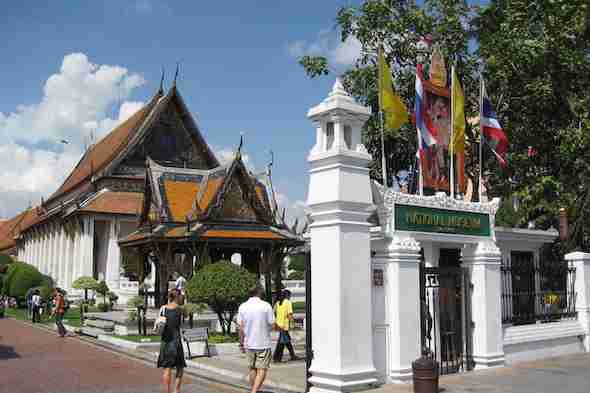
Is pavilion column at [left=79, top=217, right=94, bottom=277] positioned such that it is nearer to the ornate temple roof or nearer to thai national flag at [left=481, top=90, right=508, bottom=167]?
the ornate temple roof

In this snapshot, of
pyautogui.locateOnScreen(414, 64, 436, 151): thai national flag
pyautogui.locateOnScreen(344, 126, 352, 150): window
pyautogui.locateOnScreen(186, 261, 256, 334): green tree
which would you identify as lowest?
pyautogui.locateOnScreen(186, 261, 256, 334): green tree

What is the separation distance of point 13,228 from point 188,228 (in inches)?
2356

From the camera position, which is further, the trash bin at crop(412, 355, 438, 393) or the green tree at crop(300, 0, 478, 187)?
the green tree at crop(300, 0, 478, 187)

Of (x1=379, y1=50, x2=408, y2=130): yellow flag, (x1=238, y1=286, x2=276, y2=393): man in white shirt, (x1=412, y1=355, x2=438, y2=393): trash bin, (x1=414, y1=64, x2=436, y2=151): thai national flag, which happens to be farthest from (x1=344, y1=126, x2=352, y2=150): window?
(x1=412, y1=355, x2=438, y2=393): trash bin

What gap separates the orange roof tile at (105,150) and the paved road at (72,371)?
3010 cm

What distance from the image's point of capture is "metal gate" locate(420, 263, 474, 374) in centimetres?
1127

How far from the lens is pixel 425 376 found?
9.20 meters

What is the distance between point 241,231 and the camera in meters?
25.6

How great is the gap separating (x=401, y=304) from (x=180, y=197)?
17752 millimetres

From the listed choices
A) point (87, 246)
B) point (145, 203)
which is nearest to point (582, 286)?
point (145, 203)

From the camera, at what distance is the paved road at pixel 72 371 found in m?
11.2

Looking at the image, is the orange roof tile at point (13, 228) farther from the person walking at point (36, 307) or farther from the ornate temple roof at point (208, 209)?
the ornate temple roof at point (208, 209)

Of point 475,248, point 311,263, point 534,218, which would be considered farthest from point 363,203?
point 534,218

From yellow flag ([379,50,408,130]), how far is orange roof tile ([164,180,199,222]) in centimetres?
1510
